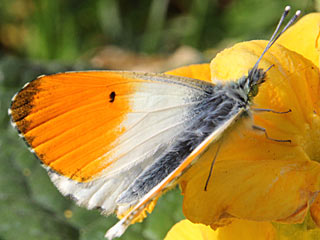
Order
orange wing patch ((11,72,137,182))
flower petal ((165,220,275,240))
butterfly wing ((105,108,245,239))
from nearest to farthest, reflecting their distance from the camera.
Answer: butterfly wing ((105,108,245,239)) < flower petal ((165,220,275,240)) < orange wing patch ((11,72,137,182))

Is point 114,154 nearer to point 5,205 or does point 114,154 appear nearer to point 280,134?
point 280,134

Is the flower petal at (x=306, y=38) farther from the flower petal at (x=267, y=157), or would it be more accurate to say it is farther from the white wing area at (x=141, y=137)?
the white wing area at (x=141, y=137)

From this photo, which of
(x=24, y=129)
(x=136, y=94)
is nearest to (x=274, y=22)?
(x=136, y=94)

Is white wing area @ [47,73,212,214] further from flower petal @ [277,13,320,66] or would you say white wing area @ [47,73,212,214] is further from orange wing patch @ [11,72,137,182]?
flower petal @ [277,13,320,66]

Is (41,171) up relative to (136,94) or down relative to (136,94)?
down

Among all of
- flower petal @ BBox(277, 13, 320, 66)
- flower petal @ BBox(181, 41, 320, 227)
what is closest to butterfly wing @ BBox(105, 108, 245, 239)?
flower petal @ BBox(181, 41, 320, 227)

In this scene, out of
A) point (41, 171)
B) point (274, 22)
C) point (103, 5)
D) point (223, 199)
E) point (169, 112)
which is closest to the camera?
point (223, 199)

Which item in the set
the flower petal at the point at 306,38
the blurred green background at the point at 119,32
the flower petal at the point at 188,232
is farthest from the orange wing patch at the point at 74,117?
the blurred green background at the point at 119,32
